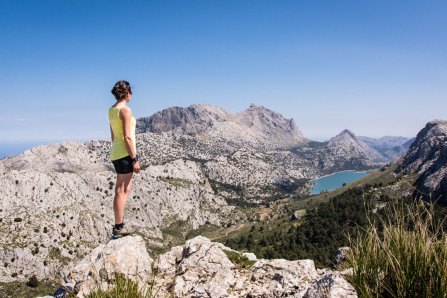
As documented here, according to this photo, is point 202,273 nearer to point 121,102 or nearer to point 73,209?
point 121,102

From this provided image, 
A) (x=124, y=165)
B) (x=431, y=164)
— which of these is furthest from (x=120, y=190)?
(x=431, y=164)

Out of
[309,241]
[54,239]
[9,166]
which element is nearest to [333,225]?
[309,241]

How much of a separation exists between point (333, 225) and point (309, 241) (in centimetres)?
1217

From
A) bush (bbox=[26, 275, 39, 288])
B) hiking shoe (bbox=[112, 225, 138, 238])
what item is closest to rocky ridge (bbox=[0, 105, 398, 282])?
bush (bbox=[26, 275, 39, 288])

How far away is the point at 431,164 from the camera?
12775 centimetres

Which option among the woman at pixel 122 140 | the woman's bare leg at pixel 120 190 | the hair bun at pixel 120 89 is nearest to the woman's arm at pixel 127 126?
the woman at pixel 122 140

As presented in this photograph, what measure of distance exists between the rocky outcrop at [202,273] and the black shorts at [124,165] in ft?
7.49

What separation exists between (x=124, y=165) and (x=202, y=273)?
14.6 ft

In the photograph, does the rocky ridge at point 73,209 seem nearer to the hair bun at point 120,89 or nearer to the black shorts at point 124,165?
the black shorts at point 124,165

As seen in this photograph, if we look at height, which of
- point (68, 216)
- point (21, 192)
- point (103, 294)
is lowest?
point (68, 216)

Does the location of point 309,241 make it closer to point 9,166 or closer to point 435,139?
point 435,139

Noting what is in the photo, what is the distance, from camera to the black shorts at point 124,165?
7.17m

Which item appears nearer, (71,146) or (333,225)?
(333,225)

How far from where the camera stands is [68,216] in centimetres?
10238
